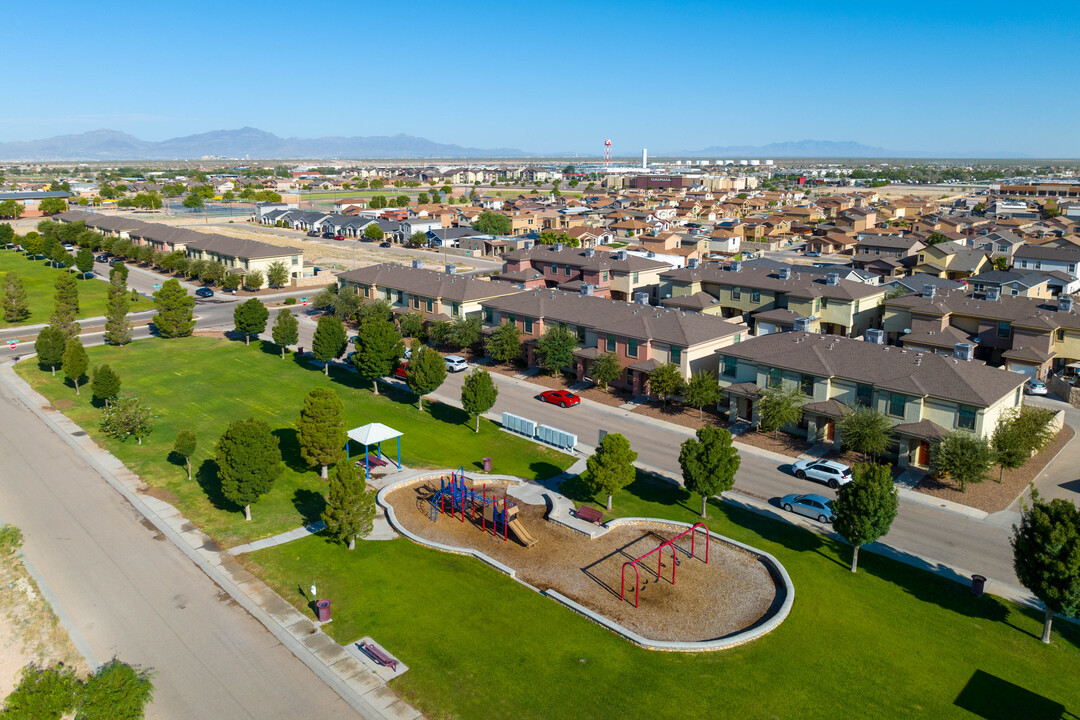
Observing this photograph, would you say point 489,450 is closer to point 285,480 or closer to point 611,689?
point 285,480

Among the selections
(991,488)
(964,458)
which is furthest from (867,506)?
(991,488)

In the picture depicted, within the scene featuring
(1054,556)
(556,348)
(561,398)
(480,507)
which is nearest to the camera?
(1054,556)

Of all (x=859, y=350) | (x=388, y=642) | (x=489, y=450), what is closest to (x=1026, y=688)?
(x=388, y=642)

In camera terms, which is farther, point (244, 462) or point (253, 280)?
point (253, 280)

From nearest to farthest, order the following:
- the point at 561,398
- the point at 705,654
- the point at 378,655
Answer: the point at 378,655 < the point at 705,654 < the point at 561,398

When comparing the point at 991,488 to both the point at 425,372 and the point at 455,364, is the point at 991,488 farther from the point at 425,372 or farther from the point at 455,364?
the point at 455,364

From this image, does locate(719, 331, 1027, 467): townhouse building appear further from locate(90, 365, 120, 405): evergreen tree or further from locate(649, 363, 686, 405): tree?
locate(90, 365, 120, 405): evergreen tree
